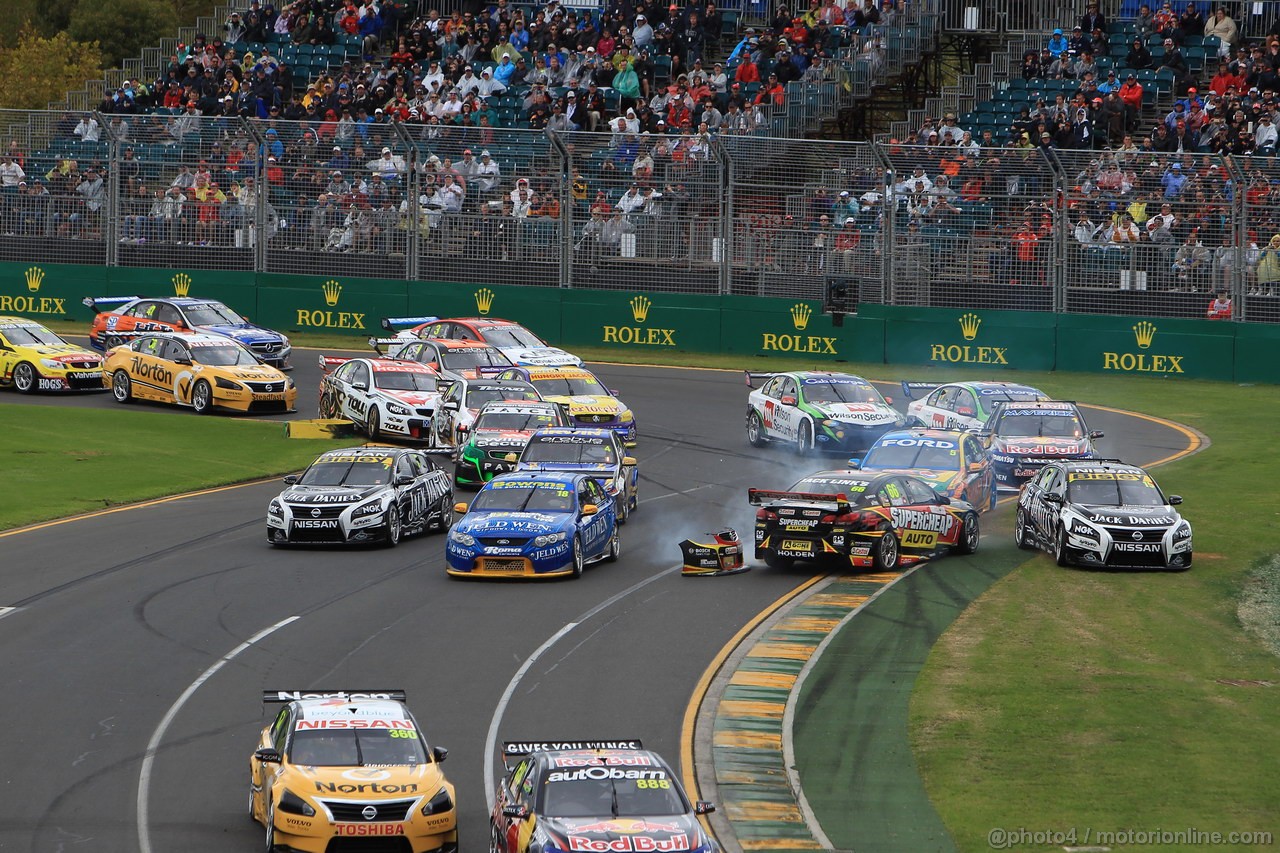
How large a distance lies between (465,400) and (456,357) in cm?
513

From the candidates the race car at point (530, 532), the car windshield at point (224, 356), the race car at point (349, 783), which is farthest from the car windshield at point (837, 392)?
the race car at point (349, 783)

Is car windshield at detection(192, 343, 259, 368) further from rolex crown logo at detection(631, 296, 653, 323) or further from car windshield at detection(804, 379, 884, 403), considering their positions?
car windshield at detection(804, 379, 884, 403)

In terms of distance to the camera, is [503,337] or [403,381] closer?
[403,381]

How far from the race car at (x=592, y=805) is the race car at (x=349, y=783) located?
570 mm

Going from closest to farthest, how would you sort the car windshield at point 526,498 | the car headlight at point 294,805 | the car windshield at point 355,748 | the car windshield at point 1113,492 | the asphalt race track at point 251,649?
the car headlight at point 294,805
the car windshield at point 355,748
the asphalt race track at point 251,649
the car windshield at point 526,498
the car windshield at point 1113,492

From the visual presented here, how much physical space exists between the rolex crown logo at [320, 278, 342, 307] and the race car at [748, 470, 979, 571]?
24764mm

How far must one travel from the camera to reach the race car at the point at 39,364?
38.8 meters

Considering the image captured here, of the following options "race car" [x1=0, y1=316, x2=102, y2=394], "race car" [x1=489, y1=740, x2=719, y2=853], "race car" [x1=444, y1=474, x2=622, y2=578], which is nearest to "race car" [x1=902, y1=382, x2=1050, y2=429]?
"race car" [x1=444, y1=474, x2=622, y2=578]

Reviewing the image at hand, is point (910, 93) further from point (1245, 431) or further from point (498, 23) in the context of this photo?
point (1245, 431)

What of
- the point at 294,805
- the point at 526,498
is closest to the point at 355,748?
the point at 294,805

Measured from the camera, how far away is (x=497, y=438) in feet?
99.3

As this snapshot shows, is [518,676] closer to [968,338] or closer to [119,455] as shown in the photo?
[119,455]

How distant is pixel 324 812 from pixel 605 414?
2008 centimetres

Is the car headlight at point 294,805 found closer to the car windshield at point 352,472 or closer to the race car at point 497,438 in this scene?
the car windshield at point 352,472
